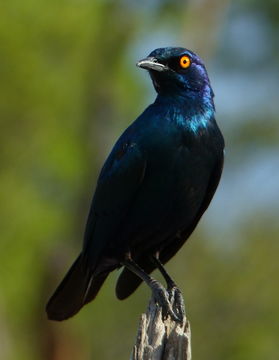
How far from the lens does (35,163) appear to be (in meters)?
20.9

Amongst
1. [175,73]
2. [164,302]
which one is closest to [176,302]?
[164,302]

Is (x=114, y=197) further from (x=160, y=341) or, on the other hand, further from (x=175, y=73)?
(x=160, y=341)

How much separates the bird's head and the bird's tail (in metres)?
1.22

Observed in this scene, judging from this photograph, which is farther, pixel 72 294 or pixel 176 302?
pixel 72 294

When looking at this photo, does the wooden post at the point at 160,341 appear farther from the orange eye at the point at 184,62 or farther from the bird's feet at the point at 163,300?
the orange eye at the point at 184,62

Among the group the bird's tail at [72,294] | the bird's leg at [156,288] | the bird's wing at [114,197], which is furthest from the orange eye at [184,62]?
the bird's tail at [72,294]

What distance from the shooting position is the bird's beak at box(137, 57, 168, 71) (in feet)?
24.9

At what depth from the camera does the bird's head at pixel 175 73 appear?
772 cm

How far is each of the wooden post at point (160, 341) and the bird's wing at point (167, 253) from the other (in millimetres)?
1406

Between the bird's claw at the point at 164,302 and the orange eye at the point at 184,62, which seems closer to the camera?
the bird's claw at the point at 164,302

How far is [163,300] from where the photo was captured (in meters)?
7.02

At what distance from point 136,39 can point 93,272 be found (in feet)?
36.6

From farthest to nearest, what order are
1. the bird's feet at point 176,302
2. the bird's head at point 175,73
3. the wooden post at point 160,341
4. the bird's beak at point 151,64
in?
the bird's head at point 175,73
the bird's beak at point 151,64
the bird's feet at point 176,302
the wooden post at point 160,341

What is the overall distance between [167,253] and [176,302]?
848 millimetres
